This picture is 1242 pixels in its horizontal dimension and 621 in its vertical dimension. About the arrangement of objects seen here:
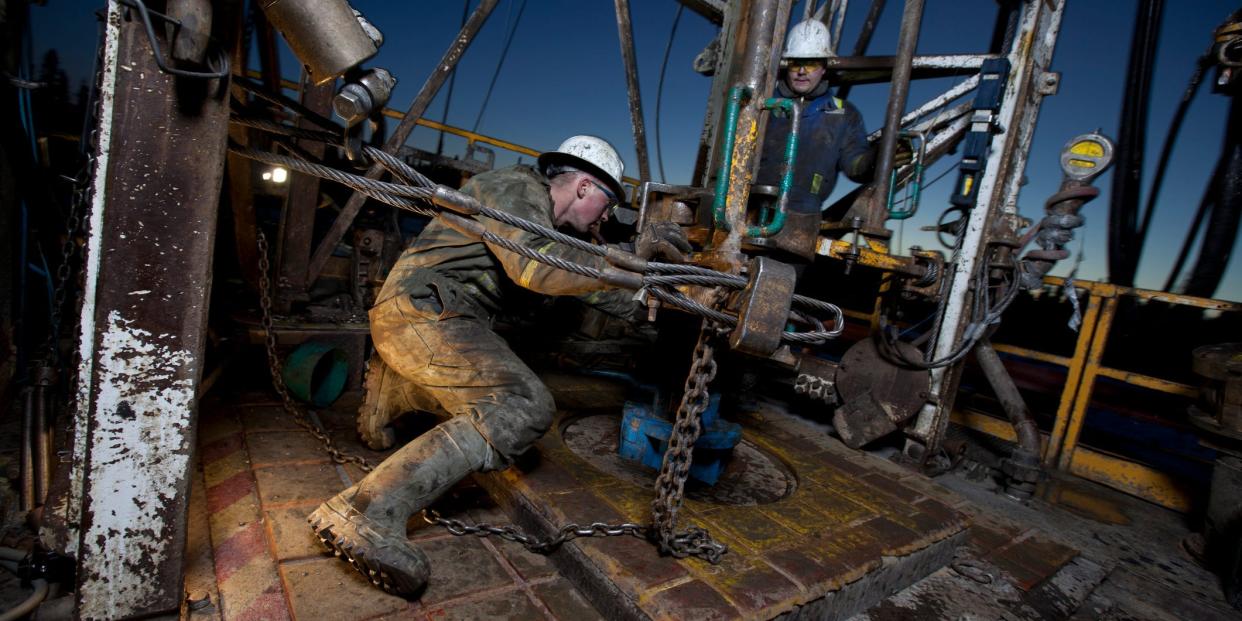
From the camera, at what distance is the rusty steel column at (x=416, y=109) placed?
449 cm

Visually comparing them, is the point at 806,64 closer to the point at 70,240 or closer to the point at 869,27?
the point at 869,27

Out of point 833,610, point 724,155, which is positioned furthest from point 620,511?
point 724,155

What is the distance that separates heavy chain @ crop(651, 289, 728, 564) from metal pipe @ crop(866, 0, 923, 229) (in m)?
2.91

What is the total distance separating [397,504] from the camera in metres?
2.16

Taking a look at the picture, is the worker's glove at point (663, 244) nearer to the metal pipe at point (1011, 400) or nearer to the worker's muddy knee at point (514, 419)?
the worker's muddy knee at point (514, 419)

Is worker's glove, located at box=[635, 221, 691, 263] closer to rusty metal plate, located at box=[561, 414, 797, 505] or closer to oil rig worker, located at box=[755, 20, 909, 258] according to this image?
rusty metal plate, located at box=[561, 414, 797, 505]

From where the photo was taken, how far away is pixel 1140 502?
4426 mm

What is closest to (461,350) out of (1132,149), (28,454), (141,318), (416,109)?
(141,318)

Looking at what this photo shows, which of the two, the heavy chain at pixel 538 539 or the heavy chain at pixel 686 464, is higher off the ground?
the heavy chain at pixel 686 464

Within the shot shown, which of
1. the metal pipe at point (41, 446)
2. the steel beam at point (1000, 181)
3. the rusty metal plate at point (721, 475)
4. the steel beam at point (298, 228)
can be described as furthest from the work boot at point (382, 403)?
the steel beam at point (1000, 181)

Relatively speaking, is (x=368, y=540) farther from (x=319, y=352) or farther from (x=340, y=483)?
(x=319, y=352)

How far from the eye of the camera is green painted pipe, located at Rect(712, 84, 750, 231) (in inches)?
120

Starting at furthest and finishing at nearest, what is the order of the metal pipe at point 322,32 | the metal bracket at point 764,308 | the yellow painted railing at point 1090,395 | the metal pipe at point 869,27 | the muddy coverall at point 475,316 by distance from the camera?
the metal pipe at point 869,27
the yellow painted railing at point 1090,395
the muddy coverall at point 475,316
the metal bracket at point 764,308
the metal pipe at point 322,32

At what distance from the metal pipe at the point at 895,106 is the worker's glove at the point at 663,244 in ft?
8.37
